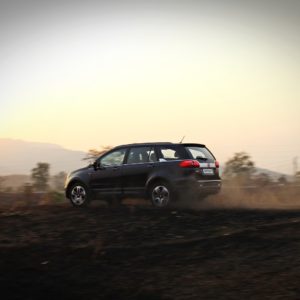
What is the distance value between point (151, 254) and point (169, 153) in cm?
502

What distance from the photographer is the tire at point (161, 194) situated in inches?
539

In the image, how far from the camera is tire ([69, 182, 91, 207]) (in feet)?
49.6

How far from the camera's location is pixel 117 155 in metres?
15.0

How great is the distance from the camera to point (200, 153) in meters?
14.4

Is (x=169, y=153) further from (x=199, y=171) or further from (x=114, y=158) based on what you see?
(x=114, y=158)


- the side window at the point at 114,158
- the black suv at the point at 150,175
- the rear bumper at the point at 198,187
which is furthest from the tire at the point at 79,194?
the rear bumper at the point at 198,187

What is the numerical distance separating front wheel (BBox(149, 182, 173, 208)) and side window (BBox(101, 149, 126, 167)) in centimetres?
138

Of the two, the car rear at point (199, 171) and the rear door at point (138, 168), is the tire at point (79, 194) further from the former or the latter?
the car rear at point (199, 171)

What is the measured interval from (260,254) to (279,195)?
10.1 meters

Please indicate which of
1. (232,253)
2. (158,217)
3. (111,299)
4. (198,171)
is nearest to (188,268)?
(232,253)

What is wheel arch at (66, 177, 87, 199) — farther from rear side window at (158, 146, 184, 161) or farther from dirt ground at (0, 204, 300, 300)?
rear side window at (158, 146, 184, 161)

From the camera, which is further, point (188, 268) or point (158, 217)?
point (158, 217)

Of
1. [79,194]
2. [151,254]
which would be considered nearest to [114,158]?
[79,194]

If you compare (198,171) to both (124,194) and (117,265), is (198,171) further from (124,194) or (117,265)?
(117,265)
